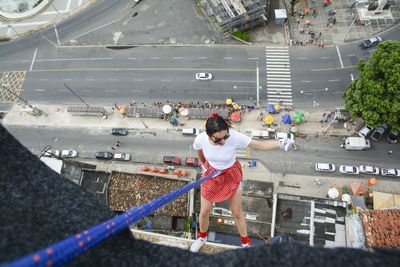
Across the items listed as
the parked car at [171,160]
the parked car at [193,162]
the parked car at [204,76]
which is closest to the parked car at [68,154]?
the parked car at [171,160]

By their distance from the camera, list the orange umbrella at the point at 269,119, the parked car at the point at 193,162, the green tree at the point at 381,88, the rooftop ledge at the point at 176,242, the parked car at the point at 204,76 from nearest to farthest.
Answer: the rooftop ledge at the point at 176,242 < the green tree at the point at 381,88 < the parked car at the point at 193,162 < the orange umbrella at the point at 269,119 < the parked car at the point at 204,76

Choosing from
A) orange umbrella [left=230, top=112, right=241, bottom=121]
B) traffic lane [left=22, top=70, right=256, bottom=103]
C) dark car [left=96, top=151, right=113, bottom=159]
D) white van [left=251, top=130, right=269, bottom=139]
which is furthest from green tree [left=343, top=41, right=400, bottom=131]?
dark car [left=96, top=151, right=113, bottom=159]

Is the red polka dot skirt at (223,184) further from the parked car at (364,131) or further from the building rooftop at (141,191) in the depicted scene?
the parked car at (364,131)

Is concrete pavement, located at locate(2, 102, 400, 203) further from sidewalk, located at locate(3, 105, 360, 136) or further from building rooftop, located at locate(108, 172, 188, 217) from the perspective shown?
building rooftop, located at locate(108, 172, 188, 217)

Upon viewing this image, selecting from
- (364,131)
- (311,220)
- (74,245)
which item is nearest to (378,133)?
(364,131)

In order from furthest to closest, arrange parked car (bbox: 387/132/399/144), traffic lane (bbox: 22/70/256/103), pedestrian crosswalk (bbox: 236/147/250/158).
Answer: traffic lane (bbox: 22/70/256/103)
pedestrian crosswalk (bbox: 236/147/250/158)
parked car (bbox: 387/132/399/144)

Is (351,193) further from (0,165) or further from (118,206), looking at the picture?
(0,165)
